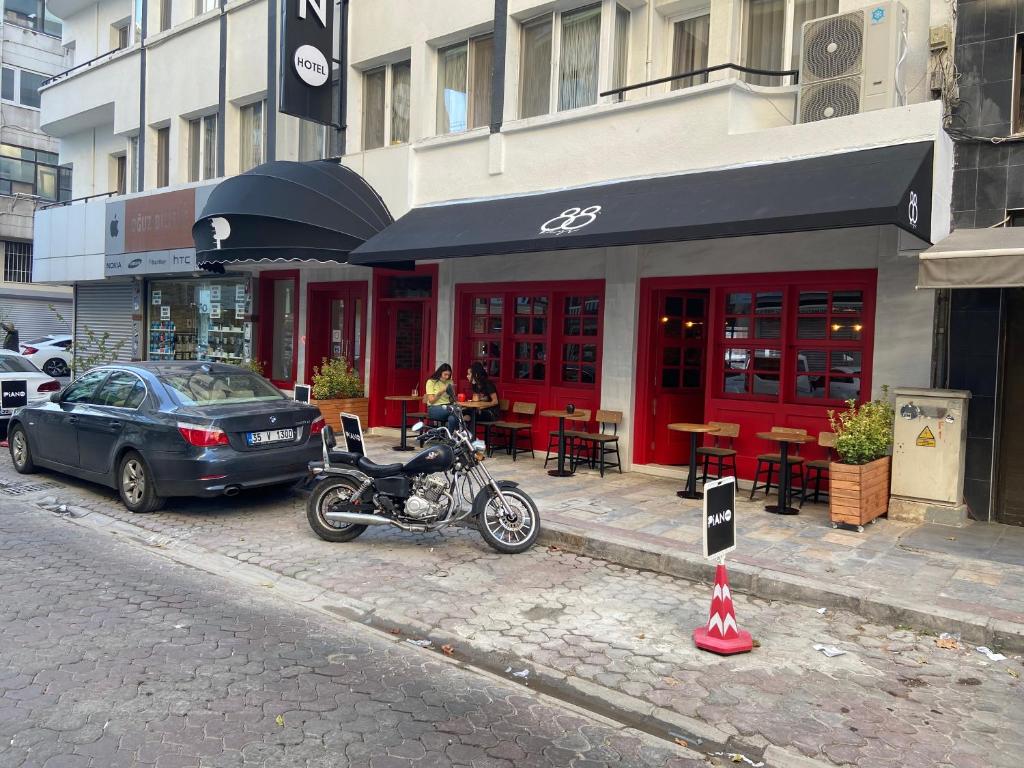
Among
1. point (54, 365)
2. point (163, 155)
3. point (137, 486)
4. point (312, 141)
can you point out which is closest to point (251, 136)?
point (312, 141)

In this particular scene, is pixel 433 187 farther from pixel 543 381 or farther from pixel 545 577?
pixel 545 577

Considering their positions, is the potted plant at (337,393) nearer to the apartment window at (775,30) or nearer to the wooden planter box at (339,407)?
the wooden planter box at (339,407)

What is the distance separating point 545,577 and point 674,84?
6.90 meters

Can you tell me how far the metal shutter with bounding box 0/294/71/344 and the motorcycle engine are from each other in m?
33.2

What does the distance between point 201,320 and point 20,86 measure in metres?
26.9

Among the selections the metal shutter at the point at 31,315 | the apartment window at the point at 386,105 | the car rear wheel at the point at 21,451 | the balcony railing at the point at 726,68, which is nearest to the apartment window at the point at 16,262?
the metal shutter at the point at 31,315

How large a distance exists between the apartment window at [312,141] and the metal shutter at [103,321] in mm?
7807

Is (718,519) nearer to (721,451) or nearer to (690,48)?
(721,451)

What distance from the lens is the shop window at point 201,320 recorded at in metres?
17.4

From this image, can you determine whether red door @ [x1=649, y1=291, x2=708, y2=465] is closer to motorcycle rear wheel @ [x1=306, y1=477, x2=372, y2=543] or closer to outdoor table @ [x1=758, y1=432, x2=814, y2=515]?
outdoor table @ [x1=758, y1=432, x2=814, y2=515]

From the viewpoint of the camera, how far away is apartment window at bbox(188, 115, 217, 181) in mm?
17688

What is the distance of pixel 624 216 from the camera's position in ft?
29.7

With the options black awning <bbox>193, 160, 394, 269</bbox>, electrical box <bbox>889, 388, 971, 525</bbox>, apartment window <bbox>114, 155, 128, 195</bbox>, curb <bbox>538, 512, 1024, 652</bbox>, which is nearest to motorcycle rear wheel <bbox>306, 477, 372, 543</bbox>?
curb <bbox>538, 512, 1024, 652</bbox>

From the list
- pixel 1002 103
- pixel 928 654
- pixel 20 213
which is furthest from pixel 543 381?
pixel 20 213
